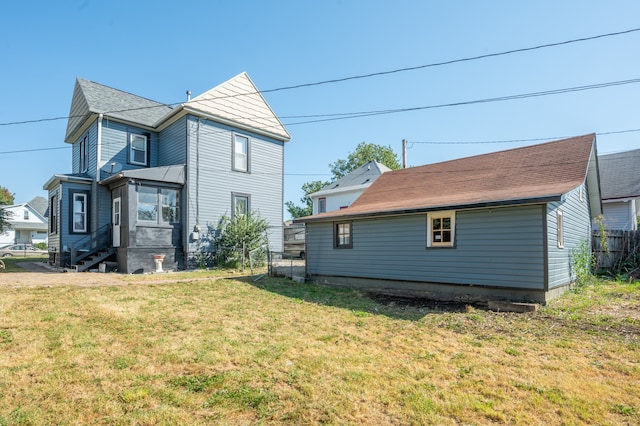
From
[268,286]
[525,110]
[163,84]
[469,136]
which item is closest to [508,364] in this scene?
[268,286]

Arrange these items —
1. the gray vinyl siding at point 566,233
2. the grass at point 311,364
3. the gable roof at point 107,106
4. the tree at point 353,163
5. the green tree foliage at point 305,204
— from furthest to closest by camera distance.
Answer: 1. the green tree foliage at point 305,204
2. the tree at point 353,163
3. the gable roof at point 107,106
4. the gray vinyl siding at point 566,233
5. the grass at point 311,364

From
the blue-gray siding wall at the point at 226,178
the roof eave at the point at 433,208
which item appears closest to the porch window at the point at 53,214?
the blue-gray siding wall at the point at 226,178

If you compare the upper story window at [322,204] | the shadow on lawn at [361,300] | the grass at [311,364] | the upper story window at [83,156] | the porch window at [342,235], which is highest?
the upper story window at [83,156]

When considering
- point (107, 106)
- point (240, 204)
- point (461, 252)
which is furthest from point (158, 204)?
point (461, 252)

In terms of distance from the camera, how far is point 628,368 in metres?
4.04

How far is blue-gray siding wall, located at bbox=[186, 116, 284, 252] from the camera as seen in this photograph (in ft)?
46.5

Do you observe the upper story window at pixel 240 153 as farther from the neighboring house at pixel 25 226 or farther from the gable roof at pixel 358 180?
the neighboring house at pixel 25 226

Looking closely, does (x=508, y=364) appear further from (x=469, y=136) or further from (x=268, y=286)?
(x=469, y=136)

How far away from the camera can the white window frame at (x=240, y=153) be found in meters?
15.7

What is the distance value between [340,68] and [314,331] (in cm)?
801

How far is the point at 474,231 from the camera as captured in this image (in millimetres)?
8312

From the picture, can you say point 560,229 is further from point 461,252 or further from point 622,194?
point 622,194

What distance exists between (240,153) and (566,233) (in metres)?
12.7

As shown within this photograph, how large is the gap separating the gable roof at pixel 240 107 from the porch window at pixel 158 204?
3556mm
